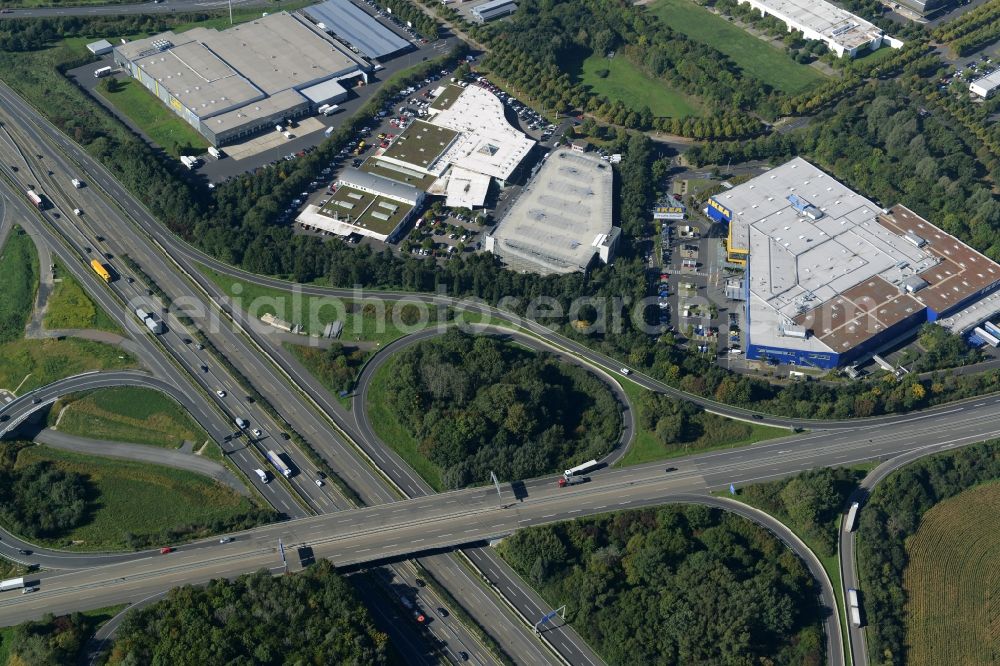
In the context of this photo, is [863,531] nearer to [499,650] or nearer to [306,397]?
[499,650]

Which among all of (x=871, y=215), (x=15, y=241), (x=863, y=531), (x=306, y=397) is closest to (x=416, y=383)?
(x=306, y=397)

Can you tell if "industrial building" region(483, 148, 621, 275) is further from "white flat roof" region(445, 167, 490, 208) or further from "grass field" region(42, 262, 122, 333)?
"grass field" region(42, 262, 122, 333)

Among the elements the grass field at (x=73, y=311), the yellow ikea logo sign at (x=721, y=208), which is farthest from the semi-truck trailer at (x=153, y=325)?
the yellow ikea logo sign at (x=721, y=208)

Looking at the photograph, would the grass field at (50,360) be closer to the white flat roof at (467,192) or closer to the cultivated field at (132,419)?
the cultivated field at (132,419)

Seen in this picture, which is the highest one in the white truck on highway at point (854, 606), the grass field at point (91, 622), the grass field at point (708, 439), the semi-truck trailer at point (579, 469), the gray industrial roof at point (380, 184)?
the gray industrial roof at point (380, 184)

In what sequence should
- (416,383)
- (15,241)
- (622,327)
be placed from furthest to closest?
(15,241), (622,327), (416,383)

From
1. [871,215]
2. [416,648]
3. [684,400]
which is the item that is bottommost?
[416,648]
